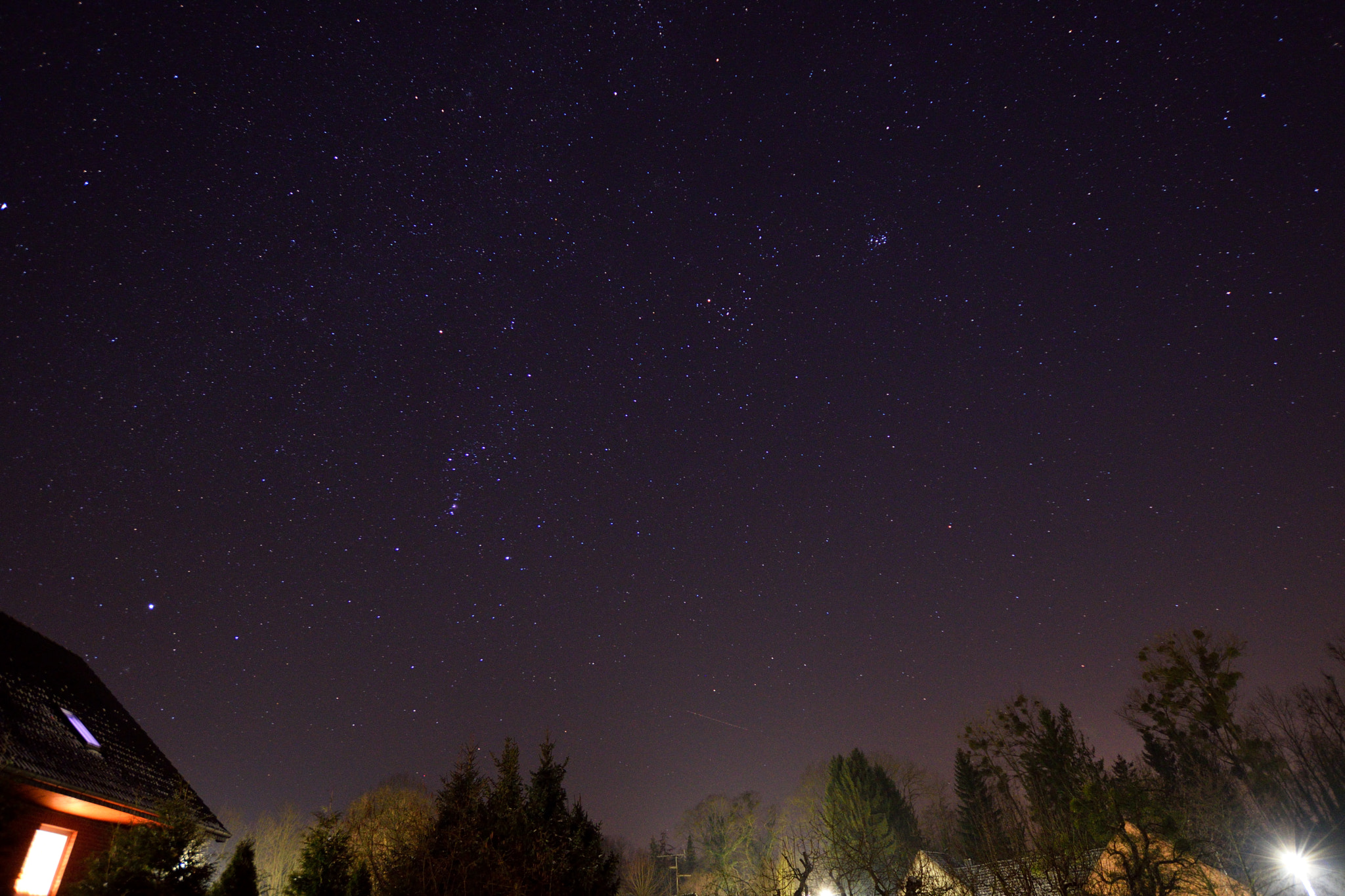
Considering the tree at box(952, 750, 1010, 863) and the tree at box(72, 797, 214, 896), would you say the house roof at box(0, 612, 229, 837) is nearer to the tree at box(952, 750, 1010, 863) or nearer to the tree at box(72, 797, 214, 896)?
the tree at box(72, 797, 214, 896)

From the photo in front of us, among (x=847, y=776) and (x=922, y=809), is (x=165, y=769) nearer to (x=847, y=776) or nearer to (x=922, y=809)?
(x=847, y=776)

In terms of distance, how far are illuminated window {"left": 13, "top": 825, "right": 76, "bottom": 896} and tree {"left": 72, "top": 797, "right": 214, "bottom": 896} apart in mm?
2597

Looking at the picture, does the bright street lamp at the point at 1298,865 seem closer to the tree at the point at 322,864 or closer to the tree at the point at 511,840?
the tree at the point at 511,840

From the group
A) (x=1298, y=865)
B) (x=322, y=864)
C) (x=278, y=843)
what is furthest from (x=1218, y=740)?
(x=278, y=843)

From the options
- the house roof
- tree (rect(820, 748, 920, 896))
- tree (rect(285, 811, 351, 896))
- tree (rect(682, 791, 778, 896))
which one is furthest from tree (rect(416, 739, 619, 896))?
tree (rect(682, 791, 778, 896))

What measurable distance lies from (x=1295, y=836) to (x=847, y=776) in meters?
30.1

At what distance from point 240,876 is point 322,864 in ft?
10.3

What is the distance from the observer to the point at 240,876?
1379 centimetres

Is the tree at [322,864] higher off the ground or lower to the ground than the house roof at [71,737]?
lower

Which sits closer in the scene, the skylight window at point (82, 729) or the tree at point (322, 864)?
the skylight window at point (82, 729)

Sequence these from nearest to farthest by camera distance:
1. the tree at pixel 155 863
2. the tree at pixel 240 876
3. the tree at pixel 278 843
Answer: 1. the tree at pixel 155 863
2. the tree at pixel 240 876
3. the tree at pixel 278 843

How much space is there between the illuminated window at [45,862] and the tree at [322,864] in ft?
14.5

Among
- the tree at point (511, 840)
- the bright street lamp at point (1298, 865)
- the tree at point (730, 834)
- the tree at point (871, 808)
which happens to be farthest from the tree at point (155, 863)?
the tree at point (730, 834)

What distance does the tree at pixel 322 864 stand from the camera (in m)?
16.3
